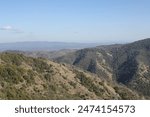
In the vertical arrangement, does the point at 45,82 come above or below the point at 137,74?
above

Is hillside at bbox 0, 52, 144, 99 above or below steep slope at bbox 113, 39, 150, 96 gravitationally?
above

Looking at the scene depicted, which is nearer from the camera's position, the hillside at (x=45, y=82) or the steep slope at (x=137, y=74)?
the hillside at (x=45, y=82)

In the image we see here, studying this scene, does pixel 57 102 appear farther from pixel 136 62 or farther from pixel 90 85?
pixel 136 62

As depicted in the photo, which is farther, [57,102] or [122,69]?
[122,69]

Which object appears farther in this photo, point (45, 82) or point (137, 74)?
point (137, 74)

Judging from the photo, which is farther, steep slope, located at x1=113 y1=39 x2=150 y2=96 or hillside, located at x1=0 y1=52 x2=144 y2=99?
steep slope, located at x1=113 y1=39 x2=150 y2=96

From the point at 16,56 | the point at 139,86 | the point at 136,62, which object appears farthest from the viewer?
the point at 136,62

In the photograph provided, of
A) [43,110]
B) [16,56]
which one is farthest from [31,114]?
[16,56]

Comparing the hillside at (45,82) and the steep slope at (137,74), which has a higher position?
the hillside at (45,82)
